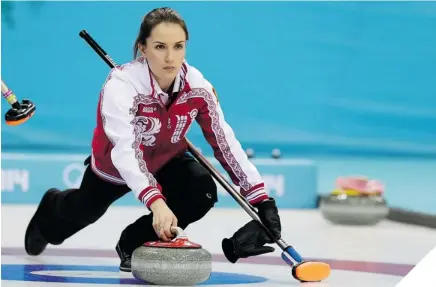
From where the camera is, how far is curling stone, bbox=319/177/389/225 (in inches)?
239

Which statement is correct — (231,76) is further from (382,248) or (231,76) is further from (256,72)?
(382,248)

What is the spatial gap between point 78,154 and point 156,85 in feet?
13.8

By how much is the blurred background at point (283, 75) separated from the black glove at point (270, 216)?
3.89 meters

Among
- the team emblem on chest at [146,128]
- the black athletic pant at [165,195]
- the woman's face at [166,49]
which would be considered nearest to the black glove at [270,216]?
the black athletic pant at [165,195]

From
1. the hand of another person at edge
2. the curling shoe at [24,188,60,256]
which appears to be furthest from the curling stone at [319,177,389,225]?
the hand of another person at edge

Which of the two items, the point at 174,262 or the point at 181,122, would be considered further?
the point at 181,122

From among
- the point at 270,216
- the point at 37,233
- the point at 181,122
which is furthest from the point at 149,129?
the point at 37,233

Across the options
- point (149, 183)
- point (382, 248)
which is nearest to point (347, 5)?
point (382, 248)

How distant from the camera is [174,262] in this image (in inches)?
128

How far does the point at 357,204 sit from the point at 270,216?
2563mm

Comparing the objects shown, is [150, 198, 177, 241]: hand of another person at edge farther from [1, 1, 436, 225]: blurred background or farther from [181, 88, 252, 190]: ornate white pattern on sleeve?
[1, 1, 436, 225]: blurred background

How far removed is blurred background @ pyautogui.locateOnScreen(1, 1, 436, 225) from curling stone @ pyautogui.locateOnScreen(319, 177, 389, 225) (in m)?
1.29

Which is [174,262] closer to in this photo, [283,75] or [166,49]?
[166,49]

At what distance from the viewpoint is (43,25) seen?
7.67 m
